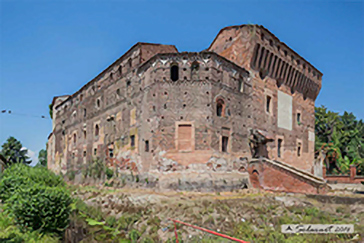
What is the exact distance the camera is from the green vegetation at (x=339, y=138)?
35.7 m

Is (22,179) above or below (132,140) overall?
below

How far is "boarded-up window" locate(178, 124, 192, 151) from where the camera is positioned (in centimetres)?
1767

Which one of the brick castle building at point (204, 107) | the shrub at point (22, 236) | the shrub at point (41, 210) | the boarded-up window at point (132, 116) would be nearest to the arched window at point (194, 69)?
the brick castle building at point (204, 107)

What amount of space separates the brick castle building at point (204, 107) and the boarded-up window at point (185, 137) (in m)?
0.06

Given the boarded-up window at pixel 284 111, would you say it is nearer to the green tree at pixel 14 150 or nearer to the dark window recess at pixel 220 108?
the dark window recess at pixel 220 108

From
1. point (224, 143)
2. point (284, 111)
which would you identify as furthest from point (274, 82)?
point (224, 143)

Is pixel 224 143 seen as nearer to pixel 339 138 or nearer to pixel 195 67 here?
pixel 195 67

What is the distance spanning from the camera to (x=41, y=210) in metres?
9.38

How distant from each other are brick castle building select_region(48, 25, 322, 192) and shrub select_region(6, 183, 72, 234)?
8.21 m

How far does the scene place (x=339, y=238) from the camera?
8547 mm

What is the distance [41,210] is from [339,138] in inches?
1505

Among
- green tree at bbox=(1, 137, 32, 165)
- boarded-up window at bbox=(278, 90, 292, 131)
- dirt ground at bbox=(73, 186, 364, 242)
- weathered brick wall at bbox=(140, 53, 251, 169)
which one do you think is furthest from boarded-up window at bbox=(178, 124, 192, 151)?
green tree at bbox=(1, 137, 32, 165)

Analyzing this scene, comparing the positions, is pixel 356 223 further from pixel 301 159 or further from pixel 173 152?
pixel 301 159

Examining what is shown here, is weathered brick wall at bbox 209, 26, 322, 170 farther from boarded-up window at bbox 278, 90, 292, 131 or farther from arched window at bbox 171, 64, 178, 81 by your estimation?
arched window at bbox 171, 64, 178, 81
